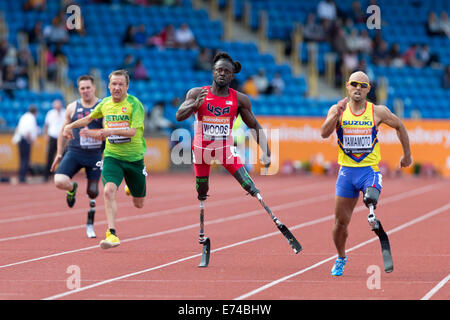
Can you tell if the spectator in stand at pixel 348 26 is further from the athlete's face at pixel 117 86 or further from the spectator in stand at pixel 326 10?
the athlete's face at pixel 117 86

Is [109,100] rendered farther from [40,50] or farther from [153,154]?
[40,50]

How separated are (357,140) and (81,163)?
488cm

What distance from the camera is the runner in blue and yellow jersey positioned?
8922 millimetres

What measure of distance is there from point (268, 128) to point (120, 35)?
6.40 meters

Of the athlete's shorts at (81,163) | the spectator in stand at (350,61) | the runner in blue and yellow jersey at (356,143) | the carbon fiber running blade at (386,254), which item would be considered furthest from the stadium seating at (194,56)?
the carbon fiber running blade at (386,254)

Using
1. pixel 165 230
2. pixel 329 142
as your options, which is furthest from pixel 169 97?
pixel 165 230

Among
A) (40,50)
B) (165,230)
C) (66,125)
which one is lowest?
(165,230)

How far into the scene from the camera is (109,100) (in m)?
11.3

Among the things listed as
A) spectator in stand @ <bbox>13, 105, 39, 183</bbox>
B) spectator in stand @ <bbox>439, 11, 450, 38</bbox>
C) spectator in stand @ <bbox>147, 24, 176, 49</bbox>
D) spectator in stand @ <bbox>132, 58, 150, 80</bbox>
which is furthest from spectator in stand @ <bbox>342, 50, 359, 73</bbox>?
spectator in stand @ <bbox>13, 105, 39, 183</bbox>

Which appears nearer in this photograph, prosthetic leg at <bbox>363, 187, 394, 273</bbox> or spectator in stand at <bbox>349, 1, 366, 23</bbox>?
prosthetic leg at <bbox>363, 187, 394, 273</bbox>

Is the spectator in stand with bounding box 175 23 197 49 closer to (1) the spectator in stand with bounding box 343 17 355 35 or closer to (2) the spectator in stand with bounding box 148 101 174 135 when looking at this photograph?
(2) the spectator in stand with bounding box 148 101 174 135

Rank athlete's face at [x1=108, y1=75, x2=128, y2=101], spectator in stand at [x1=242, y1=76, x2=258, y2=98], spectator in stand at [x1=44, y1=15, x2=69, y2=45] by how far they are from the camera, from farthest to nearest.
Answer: spectator in stand at [x1=242, y1=76, x2=258, y2=98]
spectator in stand at [x1=44, y1=15, x2=69, y2=45]
athlete's face at [x1=108, y1=75, x2=128, y2=101]

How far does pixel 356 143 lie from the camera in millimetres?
8992

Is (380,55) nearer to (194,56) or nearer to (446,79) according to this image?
(446,79)
